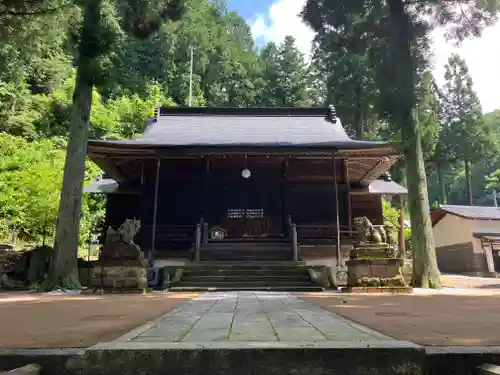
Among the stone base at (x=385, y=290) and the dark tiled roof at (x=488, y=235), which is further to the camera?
the dark tiled roof at (x=488, y=235)

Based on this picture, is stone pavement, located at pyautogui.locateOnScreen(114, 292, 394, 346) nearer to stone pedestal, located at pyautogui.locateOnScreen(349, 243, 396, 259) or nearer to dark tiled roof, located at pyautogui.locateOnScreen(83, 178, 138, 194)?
stone pedestal, located at pyautogui.locateOnScreen(349, 243, 396, 259)

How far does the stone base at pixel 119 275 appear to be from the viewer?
962 centimetres

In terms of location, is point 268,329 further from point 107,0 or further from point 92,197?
point 92,197

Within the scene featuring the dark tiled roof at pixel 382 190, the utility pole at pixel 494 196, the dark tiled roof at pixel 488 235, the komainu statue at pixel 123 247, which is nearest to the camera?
the komainu statue at pixel 123 247

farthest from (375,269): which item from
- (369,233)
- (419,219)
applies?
(419,219)

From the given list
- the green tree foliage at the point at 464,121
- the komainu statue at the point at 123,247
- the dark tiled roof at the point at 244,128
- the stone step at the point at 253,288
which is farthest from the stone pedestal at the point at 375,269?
the green tree foliage at the point at 464,121

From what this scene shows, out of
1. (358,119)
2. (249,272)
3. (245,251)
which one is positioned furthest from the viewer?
(358,119)

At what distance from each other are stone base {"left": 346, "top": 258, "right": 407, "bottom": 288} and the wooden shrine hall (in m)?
3.61

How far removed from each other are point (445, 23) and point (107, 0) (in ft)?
32.5

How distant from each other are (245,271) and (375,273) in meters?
3.62

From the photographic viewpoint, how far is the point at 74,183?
36.1ft

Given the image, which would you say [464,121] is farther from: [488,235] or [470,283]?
[470,283]

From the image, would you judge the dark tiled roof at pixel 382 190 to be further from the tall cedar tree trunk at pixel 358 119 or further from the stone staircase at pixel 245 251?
the tall cedar tree trunk at pixel 358 119

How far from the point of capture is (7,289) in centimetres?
1170
